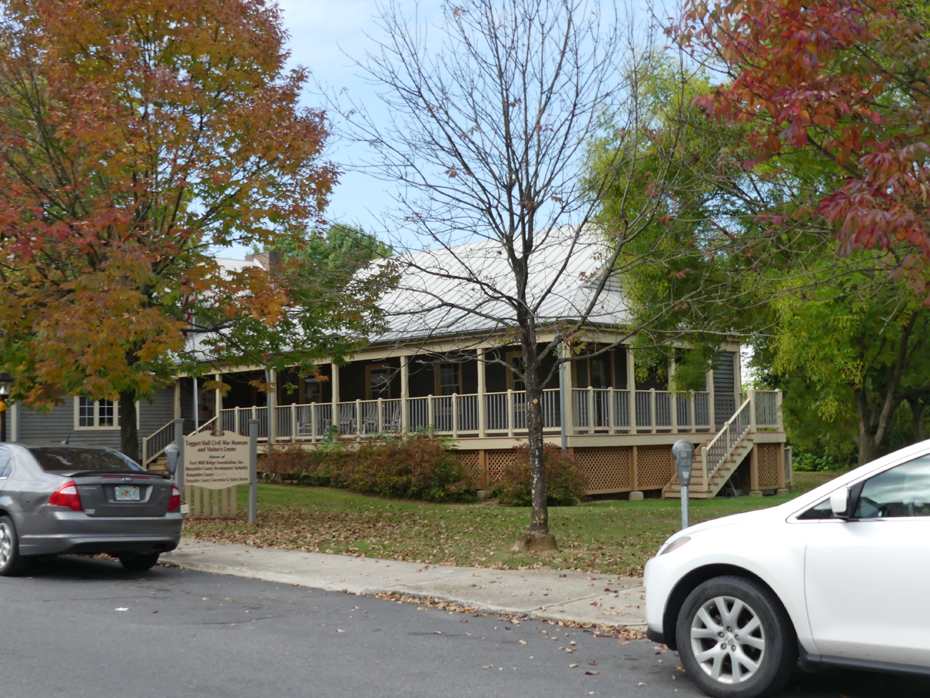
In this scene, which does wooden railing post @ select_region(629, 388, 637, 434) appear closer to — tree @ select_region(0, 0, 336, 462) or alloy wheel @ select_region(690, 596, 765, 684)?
tree @ select_region(0, 0, 336, 462)

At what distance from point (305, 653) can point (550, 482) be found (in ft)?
49.7

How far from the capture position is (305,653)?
7.14 metres

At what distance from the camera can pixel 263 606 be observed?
30.5 ft

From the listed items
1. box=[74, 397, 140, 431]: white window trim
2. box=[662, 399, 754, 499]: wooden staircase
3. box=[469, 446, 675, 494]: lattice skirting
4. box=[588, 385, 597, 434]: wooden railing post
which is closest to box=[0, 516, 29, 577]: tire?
box=[469, 446, 675, 494]: lattice skirting

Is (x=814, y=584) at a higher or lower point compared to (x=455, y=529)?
higher

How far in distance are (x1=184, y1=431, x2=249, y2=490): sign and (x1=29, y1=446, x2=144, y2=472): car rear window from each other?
468 cm

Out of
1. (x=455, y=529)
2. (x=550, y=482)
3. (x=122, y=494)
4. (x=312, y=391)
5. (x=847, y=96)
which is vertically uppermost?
(x=847, y=96)

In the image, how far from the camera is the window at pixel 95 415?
115ft

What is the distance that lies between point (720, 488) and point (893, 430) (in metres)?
16.3

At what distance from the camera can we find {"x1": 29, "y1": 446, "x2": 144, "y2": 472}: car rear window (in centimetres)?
1130

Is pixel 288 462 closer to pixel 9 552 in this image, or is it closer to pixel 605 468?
pixel 605 468

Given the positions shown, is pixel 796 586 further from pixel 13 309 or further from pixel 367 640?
pixel 13 309

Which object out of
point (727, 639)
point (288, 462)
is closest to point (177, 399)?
point (288, 462)

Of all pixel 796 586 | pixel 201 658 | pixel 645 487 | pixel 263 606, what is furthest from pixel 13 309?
pixel 645 487
